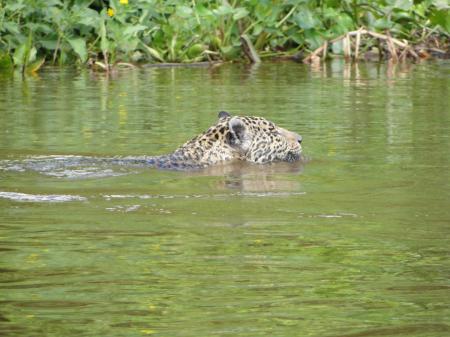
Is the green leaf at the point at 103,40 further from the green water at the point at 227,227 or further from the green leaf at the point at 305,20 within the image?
the green water at the point at 227,227

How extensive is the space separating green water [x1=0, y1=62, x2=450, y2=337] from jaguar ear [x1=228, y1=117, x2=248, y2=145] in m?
0.30

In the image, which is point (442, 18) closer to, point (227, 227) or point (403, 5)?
point (403, 5)

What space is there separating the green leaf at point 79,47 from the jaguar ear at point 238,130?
870 centimetres

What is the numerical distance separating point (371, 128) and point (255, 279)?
7108 millimetres

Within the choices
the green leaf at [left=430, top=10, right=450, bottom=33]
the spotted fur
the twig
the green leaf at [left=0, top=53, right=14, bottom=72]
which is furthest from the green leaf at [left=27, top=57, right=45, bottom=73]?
the spotted fur

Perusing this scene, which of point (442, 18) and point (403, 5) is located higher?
point (403, 5)

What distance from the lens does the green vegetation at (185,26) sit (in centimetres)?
2003

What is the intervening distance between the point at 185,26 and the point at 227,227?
1302cm

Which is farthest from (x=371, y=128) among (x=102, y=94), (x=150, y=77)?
(x=150, y=77)

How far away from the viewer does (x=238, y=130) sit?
455 inches

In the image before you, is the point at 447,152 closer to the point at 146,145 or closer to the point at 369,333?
the point at 146,145

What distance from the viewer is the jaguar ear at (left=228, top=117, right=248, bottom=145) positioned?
11.5m

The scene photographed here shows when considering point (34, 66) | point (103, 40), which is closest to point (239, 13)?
point (103, 40)

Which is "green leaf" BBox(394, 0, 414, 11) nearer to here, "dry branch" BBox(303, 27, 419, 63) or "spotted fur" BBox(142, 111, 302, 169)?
"dry branch" BBox(303, 27, 419, 63)
